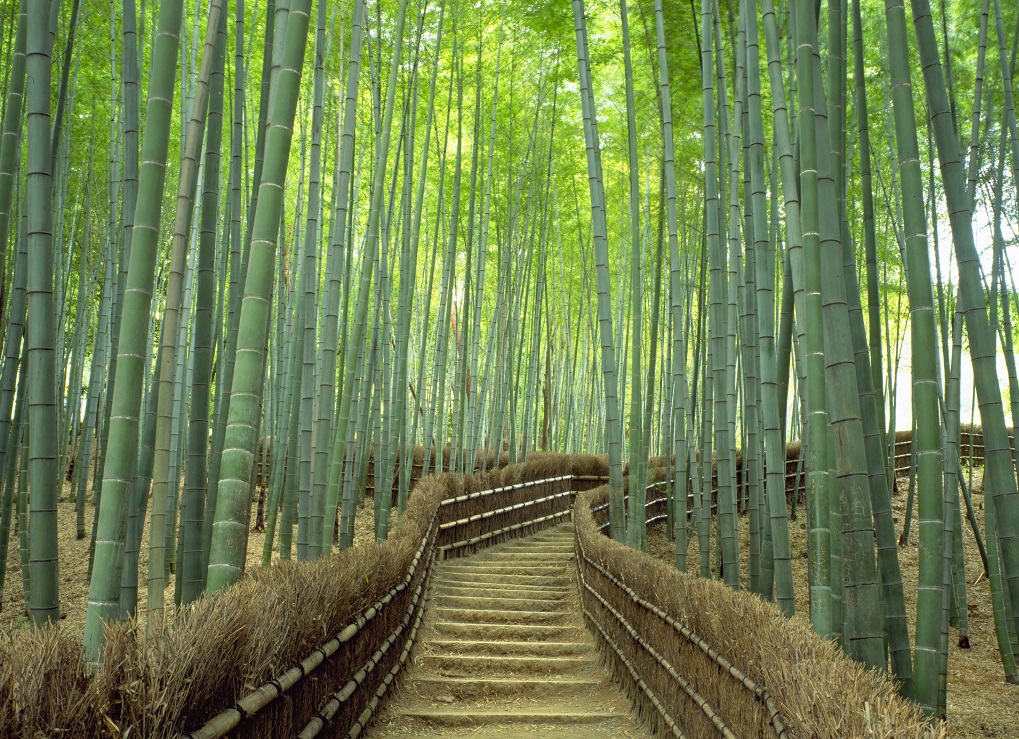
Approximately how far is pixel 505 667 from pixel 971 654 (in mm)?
3008

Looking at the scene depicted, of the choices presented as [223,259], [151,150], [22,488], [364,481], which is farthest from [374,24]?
[364,481]

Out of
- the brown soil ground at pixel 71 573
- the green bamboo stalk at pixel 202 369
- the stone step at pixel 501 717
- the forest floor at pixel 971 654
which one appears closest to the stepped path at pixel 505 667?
the stone step at pixel 501 717

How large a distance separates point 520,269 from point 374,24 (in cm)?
371

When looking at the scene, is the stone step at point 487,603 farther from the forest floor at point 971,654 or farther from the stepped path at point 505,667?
the forest floor at point 971,654

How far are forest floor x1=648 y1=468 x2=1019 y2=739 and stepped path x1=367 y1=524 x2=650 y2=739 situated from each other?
3.55ft

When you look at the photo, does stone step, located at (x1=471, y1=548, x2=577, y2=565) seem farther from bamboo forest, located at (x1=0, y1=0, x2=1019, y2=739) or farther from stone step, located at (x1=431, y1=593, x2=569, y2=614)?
stone step, located at (x1=431, y1=593, x2=569, y2=614)

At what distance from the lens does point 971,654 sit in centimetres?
498

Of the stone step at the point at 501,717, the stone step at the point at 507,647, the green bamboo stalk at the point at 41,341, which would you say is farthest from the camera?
the stone step at the point at 507,647

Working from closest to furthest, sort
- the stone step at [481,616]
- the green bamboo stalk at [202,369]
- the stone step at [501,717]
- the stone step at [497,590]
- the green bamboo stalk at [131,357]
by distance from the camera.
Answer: the green bamboo stalk at [131,357]
the green bamboo stalk at [202,369]
the stone step at [501,717]
the stone step at [481,616]
the stone step at [497,590]

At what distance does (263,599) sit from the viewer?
6.52 ft

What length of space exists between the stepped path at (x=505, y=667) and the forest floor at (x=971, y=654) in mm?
1082

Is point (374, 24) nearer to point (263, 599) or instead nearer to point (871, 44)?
point (871, 44)

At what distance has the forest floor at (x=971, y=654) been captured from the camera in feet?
12.3

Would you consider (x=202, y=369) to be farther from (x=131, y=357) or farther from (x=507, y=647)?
(x=507, y=647)
